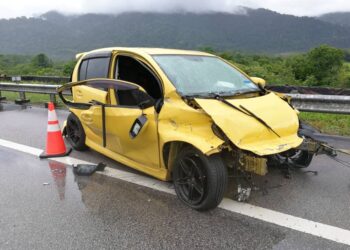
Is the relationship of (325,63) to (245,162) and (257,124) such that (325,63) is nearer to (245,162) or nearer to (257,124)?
(257,124)

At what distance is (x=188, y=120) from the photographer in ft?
13.2

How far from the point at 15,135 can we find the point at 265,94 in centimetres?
501

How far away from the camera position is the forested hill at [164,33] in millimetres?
138000

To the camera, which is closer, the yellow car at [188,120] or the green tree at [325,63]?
the yellow car at [188,120]

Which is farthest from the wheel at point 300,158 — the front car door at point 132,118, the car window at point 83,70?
the car window at point 83,70

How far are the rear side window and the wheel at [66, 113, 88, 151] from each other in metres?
0.70

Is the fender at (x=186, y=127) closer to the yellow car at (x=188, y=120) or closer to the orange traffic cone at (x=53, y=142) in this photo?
the yellow car at (x=188, y=120)

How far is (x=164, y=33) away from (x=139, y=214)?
156275mm

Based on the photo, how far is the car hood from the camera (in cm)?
376

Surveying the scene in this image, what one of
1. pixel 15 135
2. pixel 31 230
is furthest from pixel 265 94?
pixel 15 135

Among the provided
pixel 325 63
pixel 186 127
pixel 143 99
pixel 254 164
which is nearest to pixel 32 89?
pixel 143 99

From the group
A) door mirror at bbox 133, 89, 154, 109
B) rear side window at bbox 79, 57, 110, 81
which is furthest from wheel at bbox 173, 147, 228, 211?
rear side window at bbox 79, 57, 110, 81

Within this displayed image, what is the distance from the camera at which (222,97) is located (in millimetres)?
4348

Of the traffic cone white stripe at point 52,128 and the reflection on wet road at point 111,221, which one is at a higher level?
the traffic cone white stripe at point 52,128
